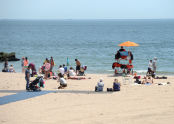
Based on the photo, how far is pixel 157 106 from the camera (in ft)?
38.5

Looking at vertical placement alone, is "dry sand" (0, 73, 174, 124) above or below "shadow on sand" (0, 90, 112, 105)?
above

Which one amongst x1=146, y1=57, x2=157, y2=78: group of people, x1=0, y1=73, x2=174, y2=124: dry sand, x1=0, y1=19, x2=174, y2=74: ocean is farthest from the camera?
x1=0, y1=19, x2=174, y2=74: ocean

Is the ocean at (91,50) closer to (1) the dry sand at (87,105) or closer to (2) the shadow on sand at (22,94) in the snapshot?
(2) the shadow on sand at (22,94)

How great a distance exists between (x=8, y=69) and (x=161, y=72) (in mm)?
12185

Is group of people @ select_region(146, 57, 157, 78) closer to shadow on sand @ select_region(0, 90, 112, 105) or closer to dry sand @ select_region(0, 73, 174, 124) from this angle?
dry sand @ select_region(0, 73, 174, 124)

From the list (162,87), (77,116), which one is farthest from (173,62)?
(77,116)

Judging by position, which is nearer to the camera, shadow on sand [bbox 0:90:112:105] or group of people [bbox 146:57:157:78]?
shadow on sand [bbox 0:90:112:105]

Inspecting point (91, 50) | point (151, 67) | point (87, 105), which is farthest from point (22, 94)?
point (91, 50)

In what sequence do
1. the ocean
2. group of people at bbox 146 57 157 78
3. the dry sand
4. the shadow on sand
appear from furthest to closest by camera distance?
the ocean → group of people at bbox 146 57 157 78 → the shadow on sand → the dry sand

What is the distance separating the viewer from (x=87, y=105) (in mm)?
12281

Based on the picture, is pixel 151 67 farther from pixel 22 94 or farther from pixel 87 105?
pixel 87 105

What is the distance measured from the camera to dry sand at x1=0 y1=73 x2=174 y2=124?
34.4 ft

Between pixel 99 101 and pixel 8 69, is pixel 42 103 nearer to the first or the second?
pixel 99 101

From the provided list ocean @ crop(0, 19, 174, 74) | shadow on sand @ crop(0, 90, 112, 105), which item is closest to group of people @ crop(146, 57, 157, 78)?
ocean @ crop(0, 19, 174, 74)
